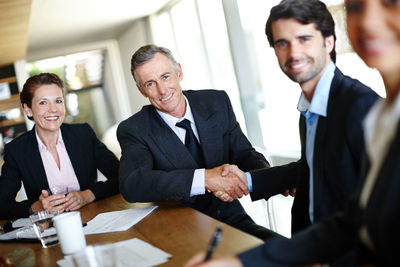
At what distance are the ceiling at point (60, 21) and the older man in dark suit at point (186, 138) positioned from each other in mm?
2381

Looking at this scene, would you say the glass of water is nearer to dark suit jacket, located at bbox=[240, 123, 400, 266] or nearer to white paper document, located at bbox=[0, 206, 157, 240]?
white paper document, located at bbox=[0, 206, 157, 240]

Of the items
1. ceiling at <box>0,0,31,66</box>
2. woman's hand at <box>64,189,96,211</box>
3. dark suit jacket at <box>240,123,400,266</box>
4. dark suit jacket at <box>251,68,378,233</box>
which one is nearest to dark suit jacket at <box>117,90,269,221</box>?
woman's hand at <box>64,189,96,211</box>

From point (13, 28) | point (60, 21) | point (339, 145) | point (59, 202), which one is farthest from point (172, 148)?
point (60, 21)

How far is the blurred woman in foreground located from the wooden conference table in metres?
0.23

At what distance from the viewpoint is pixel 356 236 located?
96 centimetres

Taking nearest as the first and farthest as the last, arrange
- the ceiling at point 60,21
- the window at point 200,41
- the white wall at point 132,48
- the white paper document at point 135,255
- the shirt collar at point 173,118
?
the white paper document at point 135,255 < the shirt collar at point 173,118 < the ceiling at point 60,21 < the window at point 200,41 < the white wall at point 132,48

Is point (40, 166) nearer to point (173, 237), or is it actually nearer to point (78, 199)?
point (78, 199)

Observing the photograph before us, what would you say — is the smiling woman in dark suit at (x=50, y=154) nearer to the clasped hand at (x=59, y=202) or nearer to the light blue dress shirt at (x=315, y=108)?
the clasped hand at (x=59, y=202)

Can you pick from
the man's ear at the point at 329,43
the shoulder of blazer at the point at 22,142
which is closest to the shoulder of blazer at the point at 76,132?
the shoulder of blazer at the point at 22,142

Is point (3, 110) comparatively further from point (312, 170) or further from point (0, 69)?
point (312, 170)

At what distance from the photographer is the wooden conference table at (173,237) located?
1209 millimetres

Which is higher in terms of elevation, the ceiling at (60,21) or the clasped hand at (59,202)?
the ceiling at (60,21)

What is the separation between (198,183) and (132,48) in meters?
7.86

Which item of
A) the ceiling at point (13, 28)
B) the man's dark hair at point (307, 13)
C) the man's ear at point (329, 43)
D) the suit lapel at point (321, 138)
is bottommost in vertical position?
the suit lapel at point (321, 138)
